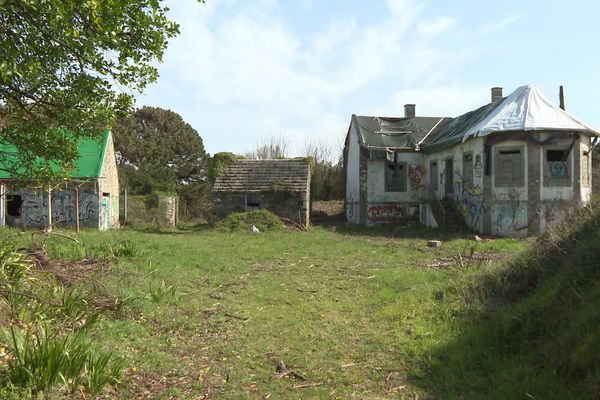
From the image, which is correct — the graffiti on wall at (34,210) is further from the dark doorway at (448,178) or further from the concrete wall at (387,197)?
the dark doorway at (448,178)

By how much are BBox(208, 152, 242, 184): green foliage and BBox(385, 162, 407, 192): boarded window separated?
9238 millimetres

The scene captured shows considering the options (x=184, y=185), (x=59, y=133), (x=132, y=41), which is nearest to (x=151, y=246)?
(x=59, y=133)

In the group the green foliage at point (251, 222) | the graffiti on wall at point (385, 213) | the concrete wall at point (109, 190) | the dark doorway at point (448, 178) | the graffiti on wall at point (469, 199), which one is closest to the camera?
the graffiti on wall at point (469, 199)

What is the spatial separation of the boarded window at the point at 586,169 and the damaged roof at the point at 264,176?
13099 millimetres

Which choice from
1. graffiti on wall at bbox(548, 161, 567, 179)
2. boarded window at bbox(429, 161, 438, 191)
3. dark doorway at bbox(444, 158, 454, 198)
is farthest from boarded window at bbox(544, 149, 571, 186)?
boarded window at bbox(429, 161, 438, 191)

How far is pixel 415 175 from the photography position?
1021 inches

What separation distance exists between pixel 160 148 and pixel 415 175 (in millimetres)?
25434

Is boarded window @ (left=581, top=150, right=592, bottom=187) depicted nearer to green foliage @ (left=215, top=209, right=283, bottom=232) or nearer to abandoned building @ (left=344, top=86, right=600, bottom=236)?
abandoned building @ (left=344, top=86, right=600, bottom=236)

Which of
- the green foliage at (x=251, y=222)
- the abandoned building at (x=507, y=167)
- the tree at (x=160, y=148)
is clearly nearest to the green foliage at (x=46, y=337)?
the green foliage at (x=251, y=222)

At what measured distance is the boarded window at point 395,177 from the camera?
84.7 ft

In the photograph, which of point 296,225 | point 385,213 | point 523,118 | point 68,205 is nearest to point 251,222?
point 296,225

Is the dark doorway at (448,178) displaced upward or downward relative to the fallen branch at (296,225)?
upward

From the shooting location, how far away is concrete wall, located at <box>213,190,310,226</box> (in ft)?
82.9

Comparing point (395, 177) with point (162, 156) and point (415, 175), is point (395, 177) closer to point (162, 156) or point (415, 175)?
point (415, 175)
